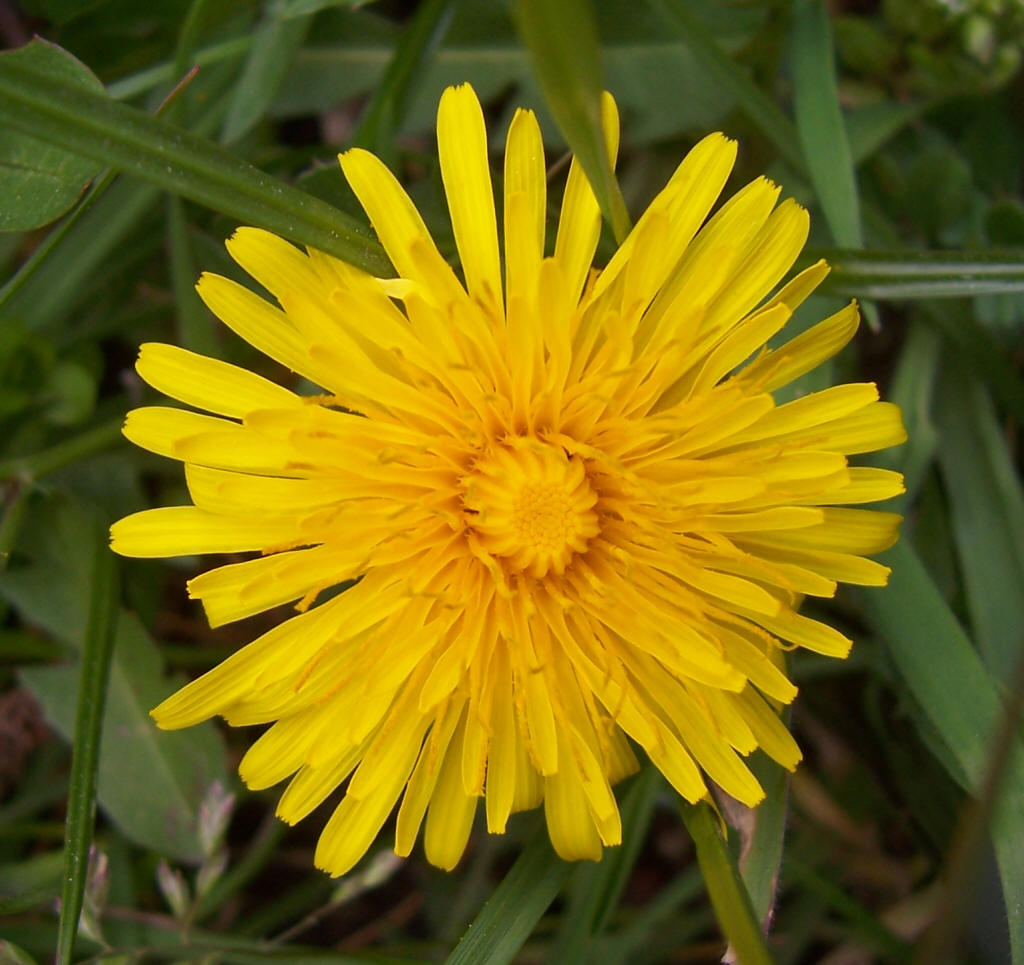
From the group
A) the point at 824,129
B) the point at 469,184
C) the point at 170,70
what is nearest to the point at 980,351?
the point at 824,129

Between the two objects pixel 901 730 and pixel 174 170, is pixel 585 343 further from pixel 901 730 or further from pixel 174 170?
pixel 901 730

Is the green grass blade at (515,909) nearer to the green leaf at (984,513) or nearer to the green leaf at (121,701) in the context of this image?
the green leaf at (121,701)

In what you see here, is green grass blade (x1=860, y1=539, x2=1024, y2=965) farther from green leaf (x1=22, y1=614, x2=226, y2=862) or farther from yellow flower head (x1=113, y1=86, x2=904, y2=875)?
green leaf (x1=22, y1=614, x2=226, y2=862)

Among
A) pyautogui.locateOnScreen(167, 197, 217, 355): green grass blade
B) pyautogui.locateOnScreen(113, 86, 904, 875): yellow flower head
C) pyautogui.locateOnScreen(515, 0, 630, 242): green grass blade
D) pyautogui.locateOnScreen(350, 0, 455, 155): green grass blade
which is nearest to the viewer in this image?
pyautogui.locateOnScreen(515, 0, 630, 242): green grass blade

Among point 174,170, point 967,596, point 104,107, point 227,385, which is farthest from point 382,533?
point 967,596

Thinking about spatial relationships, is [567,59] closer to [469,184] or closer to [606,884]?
[469,184]

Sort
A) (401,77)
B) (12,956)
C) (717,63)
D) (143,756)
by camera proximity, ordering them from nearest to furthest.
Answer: (12,956) < (717,63) < (401,77) < (143,756)

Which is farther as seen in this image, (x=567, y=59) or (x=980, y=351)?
(x=980, y=351)

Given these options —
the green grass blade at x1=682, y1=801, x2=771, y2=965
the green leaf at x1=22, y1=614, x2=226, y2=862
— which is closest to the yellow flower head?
the green grass blade at x1=682, y1=801, x2=771, y2=965
